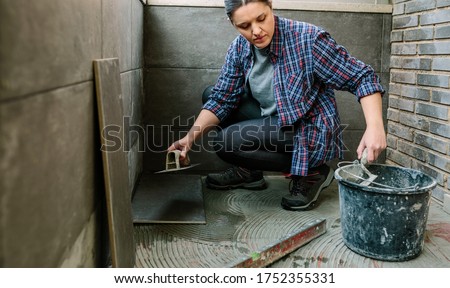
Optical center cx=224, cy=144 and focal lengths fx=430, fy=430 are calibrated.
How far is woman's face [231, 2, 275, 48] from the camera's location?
1892mm

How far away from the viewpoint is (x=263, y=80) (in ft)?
7.50

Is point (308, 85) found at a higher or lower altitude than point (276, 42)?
lower

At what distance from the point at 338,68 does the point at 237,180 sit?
35.5 inches

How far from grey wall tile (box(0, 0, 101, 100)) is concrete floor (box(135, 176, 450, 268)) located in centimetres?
84

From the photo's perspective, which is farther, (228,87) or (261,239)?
(228,87)

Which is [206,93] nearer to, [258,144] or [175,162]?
[258,144]

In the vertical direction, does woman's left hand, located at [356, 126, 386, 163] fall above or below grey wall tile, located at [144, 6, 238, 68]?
below

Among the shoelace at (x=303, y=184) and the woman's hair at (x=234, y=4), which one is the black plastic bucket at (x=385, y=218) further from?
the woman's hair at (x=234, y=4)

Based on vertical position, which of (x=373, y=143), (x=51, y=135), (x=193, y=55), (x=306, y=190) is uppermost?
(x=193, y=55)

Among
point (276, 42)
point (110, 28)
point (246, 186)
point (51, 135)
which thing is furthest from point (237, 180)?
point (51, 135)

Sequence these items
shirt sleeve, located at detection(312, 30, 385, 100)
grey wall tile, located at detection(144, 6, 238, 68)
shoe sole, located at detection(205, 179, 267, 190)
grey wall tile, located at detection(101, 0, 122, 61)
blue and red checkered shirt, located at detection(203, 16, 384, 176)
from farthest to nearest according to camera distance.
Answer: grey wall tile, located at detection(144, 6, 238, 68) → shoe sole, located at detection(205, 179, 267, 190) → blue and red checkered shirt, located at detection(203, 16, 384, 176) → shirt sleeve, located at detection(312, 30, 385, 100) → grey wall tile, located at detection(101, 0, 122, 61)

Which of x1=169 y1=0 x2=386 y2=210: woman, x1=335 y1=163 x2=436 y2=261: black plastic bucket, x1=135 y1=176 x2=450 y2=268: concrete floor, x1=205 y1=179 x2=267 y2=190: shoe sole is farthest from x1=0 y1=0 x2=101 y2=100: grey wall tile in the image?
x1=205 y1=179 x2=267 y2=190: shoe sole

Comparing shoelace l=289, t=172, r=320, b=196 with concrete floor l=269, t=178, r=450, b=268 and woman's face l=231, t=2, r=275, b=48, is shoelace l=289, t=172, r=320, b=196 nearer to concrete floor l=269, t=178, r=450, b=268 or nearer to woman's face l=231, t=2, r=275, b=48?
concrete floor l=269, t=178, r=450, b=268

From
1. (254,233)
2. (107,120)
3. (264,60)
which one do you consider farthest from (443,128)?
(107,120)
